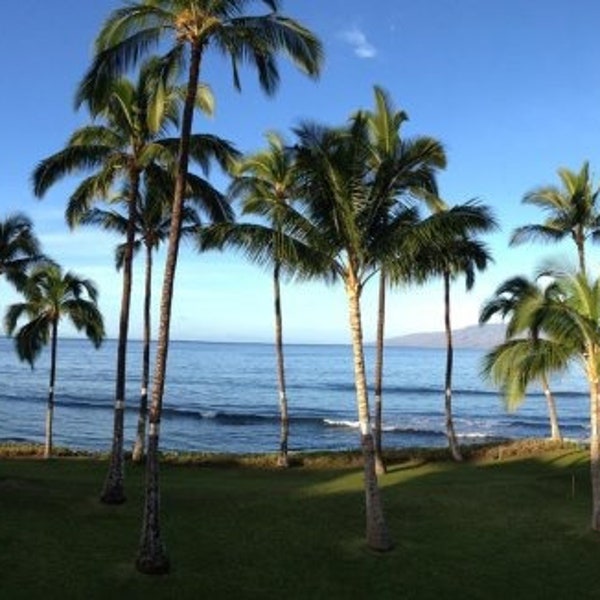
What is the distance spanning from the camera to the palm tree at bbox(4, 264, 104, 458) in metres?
35.5

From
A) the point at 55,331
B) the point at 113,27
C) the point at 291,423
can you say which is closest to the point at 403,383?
the point at 291,423

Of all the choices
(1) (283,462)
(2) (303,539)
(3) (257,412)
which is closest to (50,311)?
(1) (283,462)

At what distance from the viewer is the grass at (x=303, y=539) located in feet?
53.1

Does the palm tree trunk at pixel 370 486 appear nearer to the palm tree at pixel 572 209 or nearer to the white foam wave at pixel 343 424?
the palm tree at pixel 572 209

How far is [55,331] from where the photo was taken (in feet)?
118

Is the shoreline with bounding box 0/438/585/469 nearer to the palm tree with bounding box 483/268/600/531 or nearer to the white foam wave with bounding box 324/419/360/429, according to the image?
the palm tree with bounding box 483/268/600/531

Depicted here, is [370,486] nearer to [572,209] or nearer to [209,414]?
[572,209]

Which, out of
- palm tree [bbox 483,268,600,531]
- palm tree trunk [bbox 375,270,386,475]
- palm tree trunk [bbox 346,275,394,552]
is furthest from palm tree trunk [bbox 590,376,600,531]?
palm tree trunk [bbox 375,270,386,475]

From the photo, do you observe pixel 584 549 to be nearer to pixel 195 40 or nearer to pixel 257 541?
A: pixel 257 541

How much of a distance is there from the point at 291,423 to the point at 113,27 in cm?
5513

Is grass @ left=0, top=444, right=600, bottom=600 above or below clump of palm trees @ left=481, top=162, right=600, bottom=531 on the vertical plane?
below

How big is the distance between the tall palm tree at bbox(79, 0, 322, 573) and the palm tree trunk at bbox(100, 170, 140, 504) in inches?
192

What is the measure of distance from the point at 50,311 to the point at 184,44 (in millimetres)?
21138

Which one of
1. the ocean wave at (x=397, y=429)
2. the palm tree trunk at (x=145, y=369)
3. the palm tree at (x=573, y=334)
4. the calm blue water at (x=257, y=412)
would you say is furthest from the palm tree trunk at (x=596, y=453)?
the ocean wave at (x=397, y=429)
